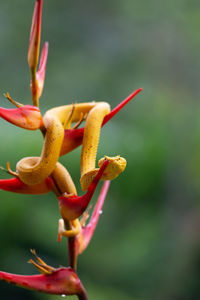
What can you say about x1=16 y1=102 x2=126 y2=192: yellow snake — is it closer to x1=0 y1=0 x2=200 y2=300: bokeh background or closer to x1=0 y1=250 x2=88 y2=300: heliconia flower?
x1=0 y1=250 x2=88 y2=300: heliconia flower

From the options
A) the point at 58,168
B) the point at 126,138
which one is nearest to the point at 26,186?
the point at 58,168

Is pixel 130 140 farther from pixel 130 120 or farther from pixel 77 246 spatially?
pixel 77 246

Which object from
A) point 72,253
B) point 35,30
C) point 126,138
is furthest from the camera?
point 126,138

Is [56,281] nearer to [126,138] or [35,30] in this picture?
[35,30]

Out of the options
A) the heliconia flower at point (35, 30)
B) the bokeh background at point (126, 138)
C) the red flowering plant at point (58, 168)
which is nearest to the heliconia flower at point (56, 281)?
the red flowering plant at point (58, 168)

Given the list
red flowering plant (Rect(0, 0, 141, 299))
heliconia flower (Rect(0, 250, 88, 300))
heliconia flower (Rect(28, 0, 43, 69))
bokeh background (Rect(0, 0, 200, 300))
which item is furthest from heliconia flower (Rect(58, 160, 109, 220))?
bokeh background (Rect(0, 0, 200, 300))

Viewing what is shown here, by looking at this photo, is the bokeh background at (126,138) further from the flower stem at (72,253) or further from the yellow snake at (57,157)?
the yellow snake at (57,157)

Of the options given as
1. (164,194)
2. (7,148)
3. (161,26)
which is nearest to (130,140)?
(164,194)
